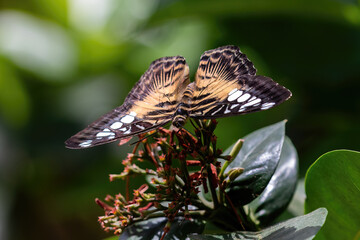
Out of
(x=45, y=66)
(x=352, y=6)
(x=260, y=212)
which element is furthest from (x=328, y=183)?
(x=45, y=66)

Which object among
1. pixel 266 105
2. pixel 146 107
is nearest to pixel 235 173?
pixel 266 105

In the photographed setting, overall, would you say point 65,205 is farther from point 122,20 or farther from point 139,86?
point 139,86

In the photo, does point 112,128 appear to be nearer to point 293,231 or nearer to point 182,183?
point 182,183

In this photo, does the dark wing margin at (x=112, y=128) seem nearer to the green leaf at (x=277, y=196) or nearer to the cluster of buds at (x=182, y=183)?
the cluster of buds at (x=182, y=183)

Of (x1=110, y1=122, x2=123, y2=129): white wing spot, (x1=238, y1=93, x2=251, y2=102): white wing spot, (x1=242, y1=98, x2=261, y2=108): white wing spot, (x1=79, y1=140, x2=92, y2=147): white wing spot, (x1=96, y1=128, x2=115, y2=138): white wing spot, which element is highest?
(x1=110, y1=122, x2=123, y2=129): white wing spot

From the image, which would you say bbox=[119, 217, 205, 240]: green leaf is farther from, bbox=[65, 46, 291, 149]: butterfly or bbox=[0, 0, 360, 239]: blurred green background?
bbox=[0, 0, 360, 239]: blurred green background

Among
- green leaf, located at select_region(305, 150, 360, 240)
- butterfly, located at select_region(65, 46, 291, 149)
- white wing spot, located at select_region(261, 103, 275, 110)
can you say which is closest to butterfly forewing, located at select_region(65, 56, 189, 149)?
butterfly, located at select_region(65, 46, 291, 149)
